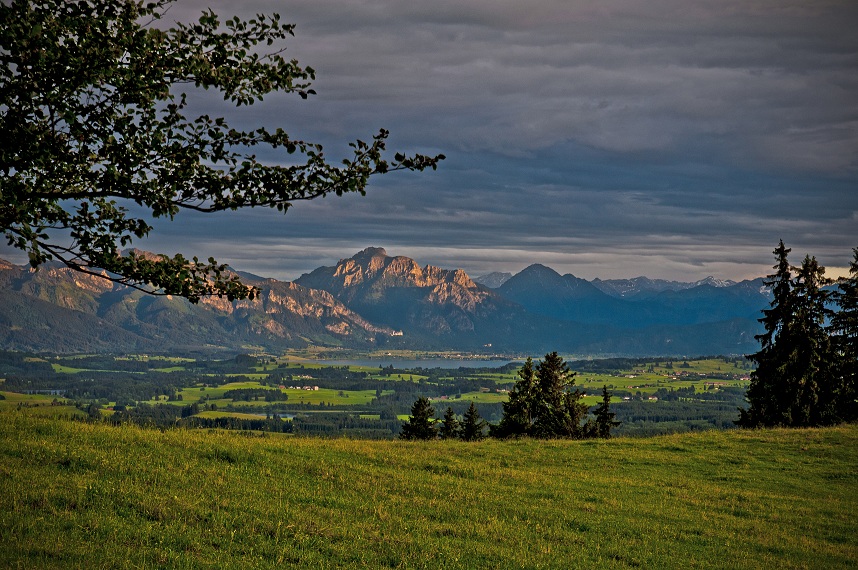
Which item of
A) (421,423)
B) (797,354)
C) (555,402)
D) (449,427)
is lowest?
(449,427)

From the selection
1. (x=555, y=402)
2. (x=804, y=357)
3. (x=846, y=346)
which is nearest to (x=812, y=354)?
(x=804, y=357)

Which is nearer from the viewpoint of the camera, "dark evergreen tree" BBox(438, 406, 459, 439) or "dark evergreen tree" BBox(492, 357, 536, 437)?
"dark evergreen tree" BBox(492, 357, 536, 437)

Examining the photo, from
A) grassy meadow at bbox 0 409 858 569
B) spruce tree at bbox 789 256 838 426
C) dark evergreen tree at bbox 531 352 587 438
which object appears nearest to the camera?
grassy meadow at bbox 0 409 858 569

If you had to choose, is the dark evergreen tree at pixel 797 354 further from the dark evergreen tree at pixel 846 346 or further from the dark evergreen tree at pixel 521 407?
the dark evergreen tree at pixel 521 407

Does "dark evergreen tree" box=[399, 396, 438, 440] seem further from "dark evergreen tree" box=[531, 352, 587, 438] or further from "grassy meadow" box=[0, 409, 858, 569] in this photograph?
"grassy meadow" box=[0, 409, 858, 569]

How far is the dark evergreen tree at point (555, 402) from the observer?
5550 cm

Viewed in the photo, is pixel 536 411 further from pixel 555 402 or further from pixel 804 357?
pixel 804 357

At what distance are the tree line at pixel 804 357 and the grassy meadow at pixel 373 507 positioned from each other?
2312 centimetres

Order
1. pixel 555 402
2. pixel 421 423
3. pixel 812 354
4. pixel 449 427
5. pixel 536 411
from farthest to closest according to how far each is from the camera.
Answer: pixel 449 427 → pixel 421 423 → pixel 536 411 → pixel 555 402 → pixel 812 354

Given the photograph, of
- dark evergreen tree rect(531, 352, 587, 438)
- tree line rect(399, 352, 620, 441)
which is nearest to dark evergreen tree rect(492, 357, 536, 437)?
tree line rect(399, 352, 620, 441)

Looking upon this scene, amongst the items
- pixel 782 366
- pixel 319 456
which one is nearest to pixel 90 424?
pixel 319 456

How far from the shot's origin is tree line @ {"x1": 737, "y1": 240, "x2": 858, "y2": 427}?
159 feet

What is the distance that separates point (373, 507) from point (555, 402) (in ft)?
141

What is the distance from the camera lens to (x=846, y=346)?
168 feet
